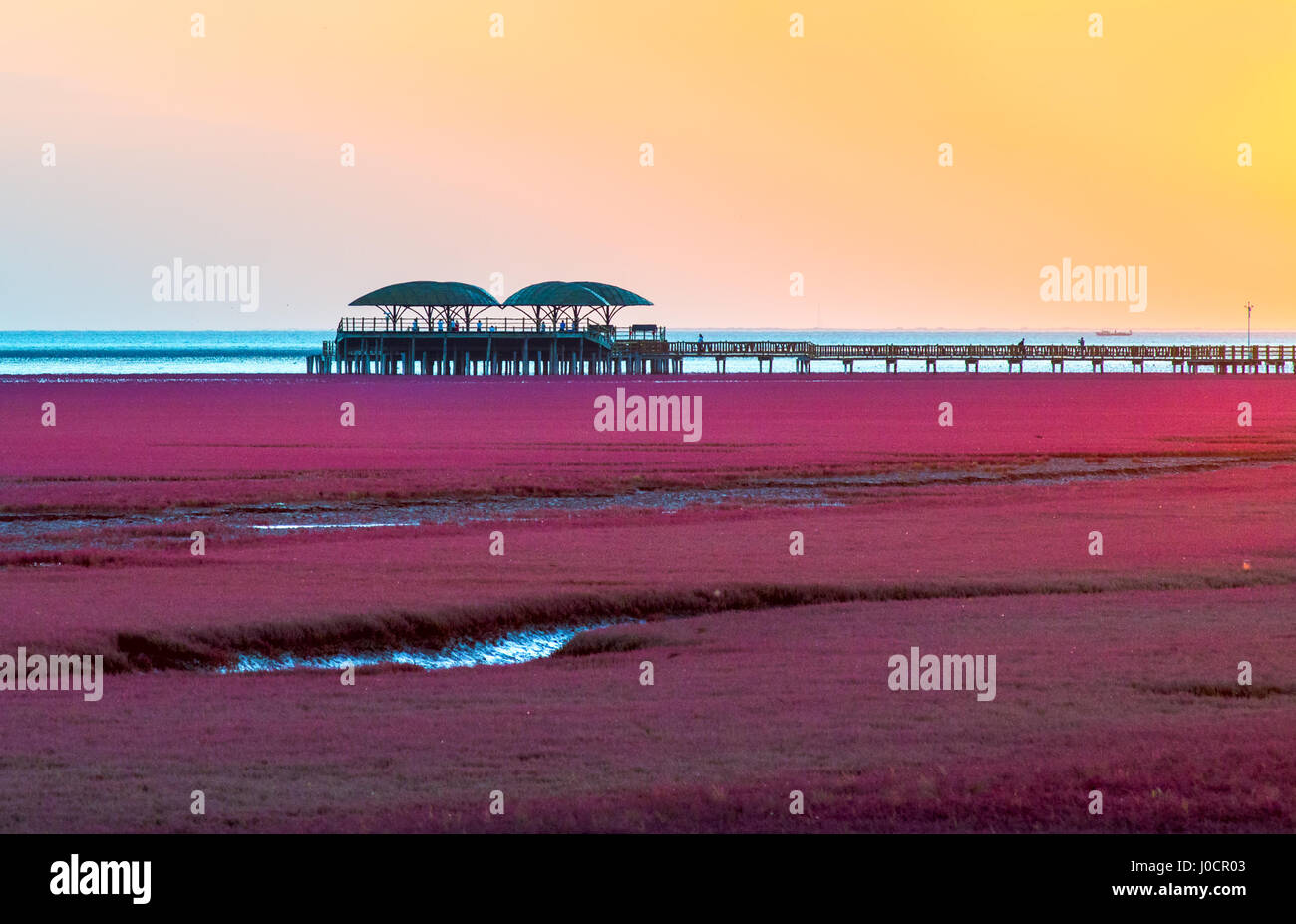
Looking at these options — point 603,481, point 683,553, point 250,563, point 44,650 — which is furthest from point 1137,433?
point 44,650

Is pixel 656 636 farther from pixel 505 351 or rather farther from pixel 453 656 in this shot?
pixel 505 351

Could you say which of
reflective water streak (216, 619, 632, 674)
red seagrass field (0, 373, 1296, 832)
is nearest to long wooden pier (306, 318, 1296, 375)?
red seagrass field (0, 373, 1296, 832)

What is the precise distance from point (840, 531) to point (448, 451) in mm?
22394

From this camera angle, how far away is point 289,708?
1736cm

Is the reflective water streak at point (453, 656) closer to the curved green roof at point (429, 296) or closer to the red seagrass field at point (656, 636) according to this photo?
the red seagrass field at point (656, 636)

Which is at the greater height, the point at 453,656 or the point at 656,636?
the point at 656,636

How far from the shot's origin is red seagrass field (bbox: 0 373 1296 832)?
1402 cm

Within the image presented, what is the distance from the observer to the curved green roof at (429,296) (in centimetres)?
12281

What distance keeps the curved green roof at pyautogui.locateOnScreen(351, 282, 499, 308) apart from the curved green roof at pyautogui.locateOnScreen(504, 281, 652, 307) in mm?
2658

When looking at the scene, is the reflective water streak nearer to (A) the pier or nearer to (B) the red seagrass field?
(B) the red seagrass field

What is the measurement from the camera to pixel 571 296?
120 m

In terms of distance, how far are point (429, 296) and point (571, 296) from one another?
11540 millimetres

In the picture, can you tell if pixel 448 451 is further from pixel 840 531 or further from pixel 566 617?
pixel 566 617

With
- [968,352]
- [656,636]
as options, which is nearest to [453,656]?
[656,636]
